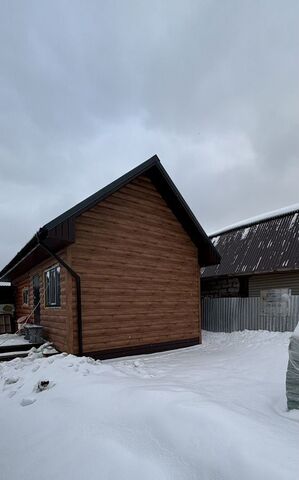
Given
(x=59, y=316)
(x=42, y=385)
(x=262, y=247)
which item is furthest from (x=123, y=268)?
(x=262, y=247)

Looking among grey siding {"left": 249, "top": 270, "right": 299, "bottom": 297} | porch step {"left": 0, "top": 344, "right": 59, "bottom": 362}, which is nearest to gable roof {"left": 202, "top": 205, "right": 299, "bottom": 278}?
grey siding {"left": 249, "top": 270, "right": 299, "bottom": 297}

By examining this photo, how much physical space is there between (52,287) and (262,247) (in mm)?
9689

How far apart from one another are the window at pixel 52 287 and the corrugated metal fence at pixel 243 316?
24.1 feet

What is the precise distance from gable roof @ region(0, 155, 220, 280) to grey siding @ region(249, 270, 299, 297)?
12.9 ft

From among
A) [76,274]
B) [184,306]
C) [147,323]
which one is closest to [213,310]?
[184,306]

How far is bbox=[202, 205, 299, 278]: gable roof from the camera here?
13508 mm

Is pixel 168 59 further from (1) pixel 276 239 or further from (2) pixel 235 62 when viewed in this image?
(1) pixel 276 239

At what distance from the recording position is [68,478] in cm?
284

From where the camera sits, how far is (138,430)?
10.7 feet

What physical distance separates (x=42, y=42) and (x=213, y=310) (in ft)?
39.4

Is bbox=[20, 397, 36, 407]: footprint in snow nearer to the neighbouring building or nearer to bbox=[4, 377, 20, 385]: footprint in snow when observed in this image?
bbox=[4, 377, 20, 385]: footprint in snow

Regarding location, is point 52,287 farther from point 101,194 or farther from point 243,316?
point 243,316

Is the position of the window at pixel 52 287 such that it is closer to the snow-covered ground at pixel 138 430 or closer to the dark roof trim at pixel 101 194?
the dark roof trim at pixel 101 194

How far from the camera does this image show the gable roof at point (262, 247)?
44.3 ft
